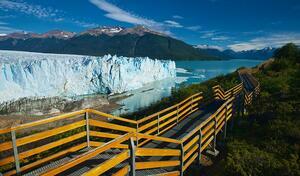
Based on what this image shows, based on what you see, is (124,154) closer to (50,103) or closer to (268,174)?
(268,174)

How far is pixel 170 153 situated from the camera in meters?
3.94

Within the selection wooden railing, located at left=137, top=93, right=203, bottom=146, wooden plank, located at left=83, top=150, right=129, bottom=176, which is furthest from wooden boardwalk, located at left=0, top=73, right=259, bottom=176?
wooden railing, located at left=137, top=93, right=203, bottom=146

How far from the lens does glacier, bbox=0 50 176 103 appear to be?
85.0ft

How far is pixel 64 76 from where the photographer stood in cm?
3138

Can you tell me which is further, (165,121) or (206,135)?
(165,121)

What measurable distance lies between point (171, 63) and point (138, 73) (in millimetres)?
18251

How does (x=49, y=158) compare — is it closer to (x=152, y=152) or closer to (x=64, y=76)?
(x=152, y=152)

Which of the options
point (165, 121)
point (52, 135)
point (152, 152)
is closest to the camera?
point (152, 152)

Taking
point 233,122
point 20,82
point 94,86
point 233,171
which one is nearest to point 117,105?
point 94,86

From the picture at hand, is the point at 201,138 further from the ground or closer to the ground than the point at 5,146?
closer to the ground

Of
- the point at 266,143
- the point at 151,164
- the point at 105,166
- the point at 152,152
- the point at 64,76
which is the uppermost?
the point at 105,166

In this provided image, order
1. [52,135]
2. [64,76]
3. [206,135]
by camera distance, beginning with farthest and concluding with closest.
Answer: [64,76] → [206,135] → [52,135]

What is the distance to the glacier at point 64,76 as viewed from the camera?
25.9 m

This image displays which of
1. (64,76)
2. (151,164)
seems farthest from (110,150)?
(64,76)
